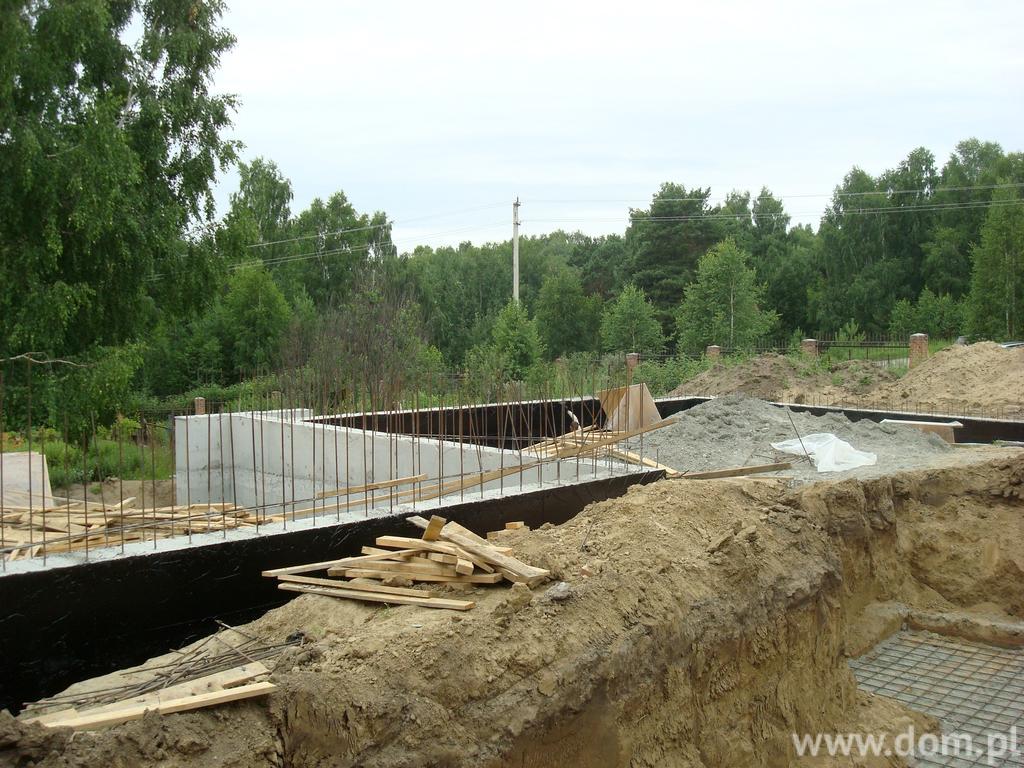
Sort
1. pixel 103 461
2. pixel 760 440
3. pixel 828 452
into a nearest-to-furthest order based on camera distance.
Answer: pixel 828 452 < pixel 760 440 < pixel 103 461

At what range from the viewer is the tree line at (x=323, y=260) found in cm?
1440

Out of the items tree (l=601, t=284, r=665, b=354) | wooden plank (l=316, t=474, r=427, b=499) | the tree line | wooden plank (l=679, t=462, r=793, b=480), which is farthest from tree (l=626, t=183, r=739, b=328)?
wooden plank (l=316, t=474, r=427, b=499)

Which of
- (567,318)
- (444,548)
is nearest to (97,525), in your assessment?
(444,548)

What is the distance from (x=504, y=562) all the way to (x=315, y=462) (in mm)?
4183

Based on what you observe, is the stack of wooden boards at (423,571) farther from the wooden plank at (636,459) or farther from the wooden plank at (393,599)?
the wooden plank at (636,459)

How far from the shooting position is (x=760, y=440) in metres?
10.1

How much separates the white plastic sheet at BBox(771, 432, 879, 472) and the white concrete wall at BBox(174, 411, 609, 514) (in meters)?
2.75

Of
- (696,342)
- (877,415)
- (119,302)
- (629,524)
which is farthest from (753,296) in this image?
(629,524)

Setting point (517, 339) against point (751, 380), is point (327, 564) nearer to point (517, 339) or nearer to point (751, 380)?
point (751, 380)

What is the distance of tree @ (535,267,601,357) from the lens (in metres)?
37.7

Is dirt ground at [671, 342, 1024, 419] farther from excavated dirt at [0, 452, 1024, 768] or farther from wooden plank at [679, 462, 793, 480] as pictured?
excavated dirt at [0, 452, 1024, 768]

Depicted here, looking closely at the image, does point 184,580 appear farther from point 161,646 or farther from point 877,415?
point 877,415

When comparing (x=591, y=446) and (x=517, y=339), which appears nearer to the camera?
(x=591, y=446)

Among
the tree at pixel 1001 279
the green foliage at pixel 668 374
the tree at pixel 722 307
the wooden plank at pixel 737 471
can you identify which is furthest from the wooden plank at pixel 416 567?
the tree at pixel 1001 279
